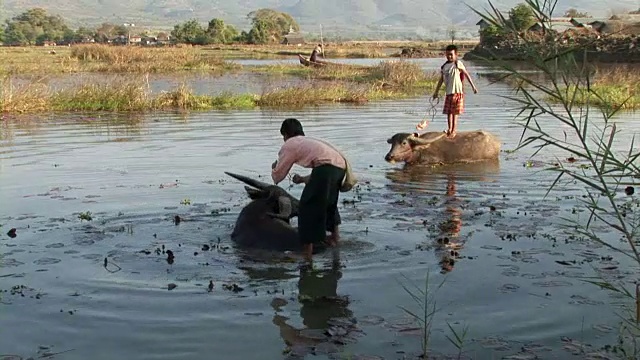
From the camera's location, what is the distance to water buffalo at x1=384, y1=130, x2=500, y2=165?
12.6m

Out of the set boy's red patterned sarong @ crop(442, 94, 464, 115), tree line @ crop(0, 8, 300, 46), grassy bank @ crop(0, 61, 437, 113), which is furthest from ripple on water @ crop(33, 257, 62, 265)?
tree line @ crop(0, 8, 300, 46)

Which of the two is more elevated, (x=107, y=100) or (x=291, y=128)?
(x=291, y=128)

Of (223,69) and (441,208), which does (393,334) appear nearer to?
(441,208)

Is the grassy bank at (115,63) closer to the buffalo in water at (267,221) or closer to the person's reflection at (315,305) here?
the buffalo in water at (267,221)

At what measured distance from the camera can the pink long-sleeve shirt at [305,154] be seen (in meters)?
7.03

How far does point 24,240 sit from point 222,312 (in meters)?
3.22

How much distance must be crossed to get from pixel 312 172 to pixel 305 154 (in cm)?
19

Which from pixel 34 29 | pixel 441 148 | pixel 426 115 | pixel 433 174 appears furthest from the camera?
pixel 34 29

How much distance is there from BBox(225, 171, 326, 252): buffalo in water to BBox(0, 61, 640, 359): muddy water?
27cm

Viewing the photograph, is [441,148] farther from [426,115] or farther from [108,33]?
[108,33]

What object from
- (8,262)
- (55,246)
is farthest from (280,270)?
(8,262)

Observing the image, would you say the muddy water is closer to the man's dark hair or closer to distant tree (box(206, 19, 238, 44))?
the man's dark hair

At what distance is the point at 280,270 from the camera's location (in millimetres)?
6980

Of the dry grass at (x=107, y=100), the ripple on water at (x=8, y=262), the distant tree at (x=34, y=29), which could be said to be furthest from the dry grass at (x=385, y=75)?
the distant tree at (x=34, y=29)
